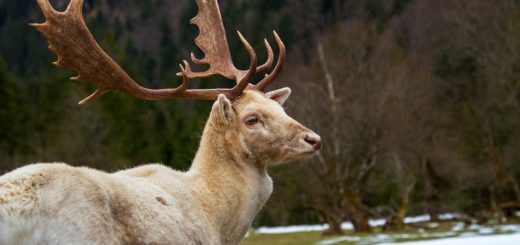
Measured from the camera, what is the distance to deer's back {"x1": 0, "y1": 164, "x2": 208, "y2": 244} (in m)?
4.48

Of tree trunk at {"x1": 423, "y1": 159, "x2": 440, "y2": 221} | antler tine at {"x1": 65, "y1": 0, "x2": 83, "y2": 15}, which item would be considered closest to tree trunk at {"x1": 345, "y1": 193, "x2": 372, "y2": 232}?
tree trunk at {"x1": 423, "y1": 159, "x2": 440, "y2": 221}

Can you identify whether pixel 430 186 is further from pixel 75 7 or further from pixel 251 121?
pixel 75 7

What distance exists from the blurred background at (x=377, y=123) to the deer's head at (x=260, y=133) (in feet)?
54.0

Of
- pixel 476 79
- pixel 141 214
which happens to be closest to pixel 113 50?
pixel 476 79

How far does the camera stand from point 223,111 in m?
6.78

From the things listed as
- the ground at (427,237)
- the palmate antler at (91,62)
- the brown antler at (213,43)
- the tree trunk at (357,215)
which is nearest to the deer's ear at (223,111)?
the palmate antler at (91,62)

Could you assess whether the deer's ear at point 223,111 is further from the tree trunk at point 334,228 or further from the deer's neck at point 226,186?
the tree trunk at point 334,228

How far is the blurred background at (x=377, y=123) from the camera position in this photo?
93.1ft

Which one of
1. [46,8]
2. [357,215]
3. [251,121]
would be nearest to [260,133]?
[251,121]

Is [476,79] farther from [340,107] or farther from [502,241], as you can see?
[502,241]

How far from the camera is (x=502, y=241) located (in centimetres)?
1182

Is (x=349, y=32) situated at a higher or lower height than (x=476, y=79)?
higher

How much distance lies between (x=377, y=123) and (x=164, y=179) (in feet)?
75.8

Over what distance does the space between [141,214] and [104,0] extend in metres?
92.5
